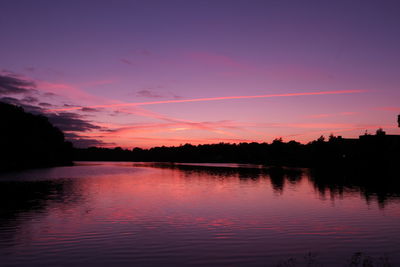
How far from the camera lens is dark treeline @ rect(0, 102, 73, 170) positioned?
12610 centimetres

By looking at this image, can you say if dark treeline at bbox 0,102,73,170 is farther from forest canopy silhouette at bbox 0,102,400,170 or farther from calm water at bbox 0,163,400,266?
calm water at bbox 0,163,400,266

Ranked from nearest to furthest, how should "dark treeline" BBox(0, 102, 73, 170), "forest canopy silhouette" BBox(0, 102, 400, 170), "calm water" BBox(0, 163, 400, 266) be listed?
"calm water" BBox(0, 163, 400, 266) < "forest canopy silhouette" BBox(0, 102, 400, 170) < "dark treeline" BBox(0, 102, 73, 170)

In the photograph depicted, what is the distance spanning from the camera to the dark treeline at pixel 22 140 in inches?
4965

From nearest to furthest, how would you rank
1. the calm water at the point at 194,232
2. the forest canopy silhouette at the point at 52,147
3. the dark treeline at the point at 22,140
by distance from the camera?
1. the calm water at the point at 194,232
2. the forest canopy silhouette at the point at 52,147
3. the dark treeline at the point at 22,140

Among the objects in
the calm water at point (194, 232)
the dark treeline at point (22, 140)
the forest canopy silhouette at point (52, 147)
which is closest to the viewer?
the calm water at point (194, 232)

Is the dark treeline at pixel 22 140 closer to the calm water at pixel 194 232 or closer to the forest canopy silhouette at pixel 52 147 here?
the forest canopy silhouette at pixel 52 147

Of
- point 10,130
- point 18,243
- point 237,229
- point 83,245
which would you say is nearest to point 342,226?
point 237,229

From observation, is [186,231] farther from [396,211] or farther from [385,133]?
[385,133]

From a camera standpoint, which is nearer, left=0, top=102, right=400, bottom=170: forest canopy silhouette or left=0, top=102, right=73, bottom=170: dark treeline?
left=0, top=102, right=400, bottom=170: forest canopy silhouette

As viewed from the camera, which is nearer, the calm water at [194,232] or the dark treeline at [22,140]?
the calm water at [194,232]

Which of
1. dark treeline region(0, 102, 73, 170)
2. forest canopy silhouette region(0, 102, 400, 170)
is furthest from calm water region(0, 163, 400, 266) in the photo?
dark treeline region(0, 102, 73, 170)

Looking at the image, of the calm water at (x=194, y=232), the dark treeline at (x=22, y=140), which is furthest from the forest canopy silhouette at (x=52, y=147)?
the calm water at (x=194, y=232)

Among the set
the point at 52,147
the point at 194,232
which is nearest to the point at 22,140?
the point at 52,147

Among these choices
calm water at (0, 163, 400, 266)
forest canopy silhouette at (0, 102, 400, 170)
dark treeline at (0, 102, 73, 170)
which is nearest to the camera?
calm water at (0, 163, 400, 266)
